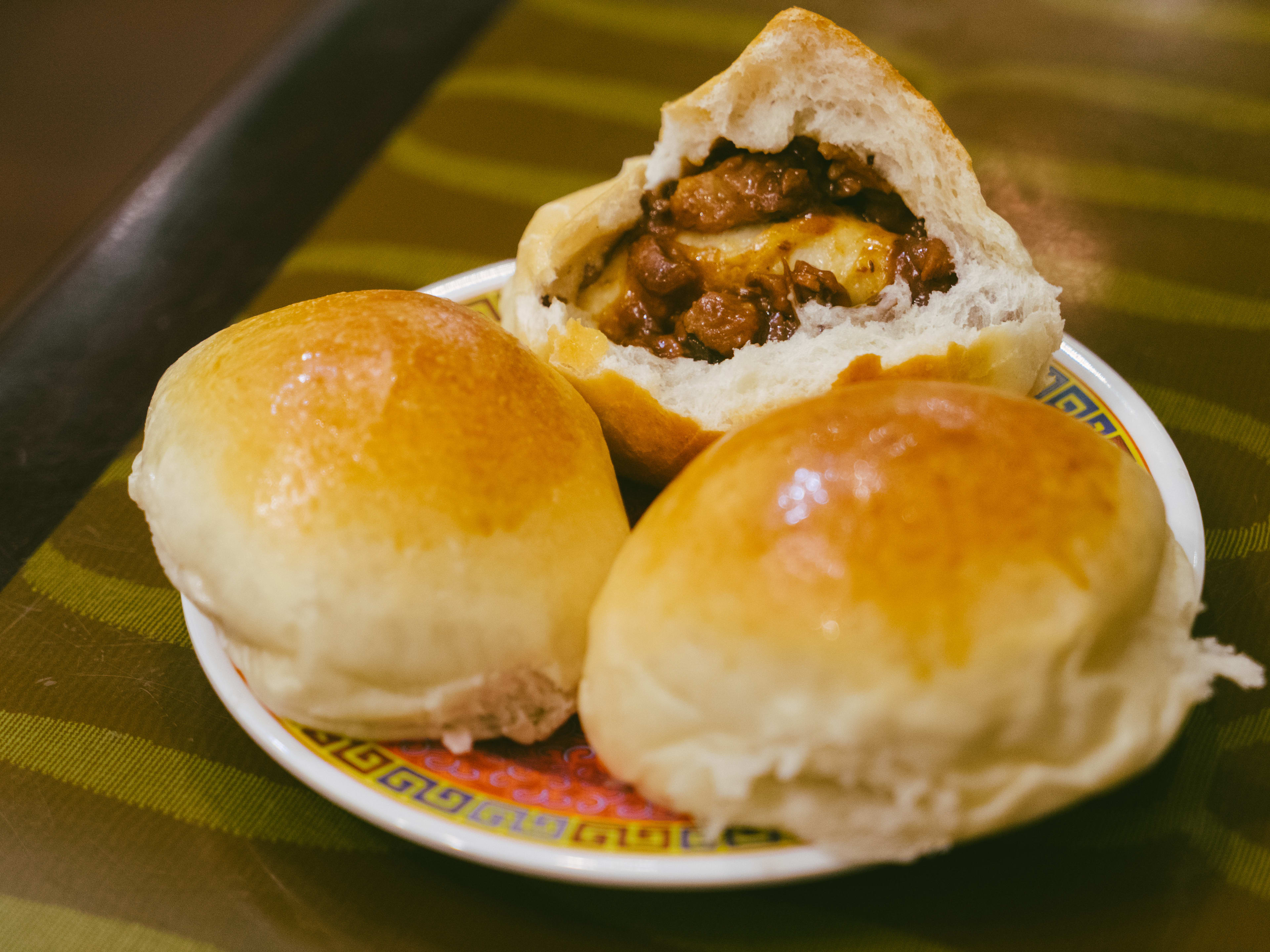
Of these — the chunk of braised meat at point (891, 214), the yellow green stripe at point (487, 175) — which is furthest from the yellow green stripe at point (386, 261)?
the chunk of braised meat at point (891, 214)

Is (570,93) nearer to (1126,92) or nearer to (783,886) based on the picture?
(1126,92)

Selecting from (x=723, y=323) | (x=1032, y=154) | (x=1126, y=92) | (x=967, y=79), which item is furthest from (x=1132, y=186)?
(x=723, y=323)

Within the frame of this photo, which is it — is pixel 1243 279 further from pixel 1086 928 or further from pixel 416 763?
pixel 416 763

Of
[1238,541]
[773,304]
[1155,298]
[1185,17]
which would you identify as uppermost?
[1185,17]

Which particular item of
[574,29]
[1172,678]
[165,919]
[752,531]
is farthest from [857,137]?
[574,29]

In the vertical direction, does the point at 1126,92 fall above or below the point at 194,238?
above

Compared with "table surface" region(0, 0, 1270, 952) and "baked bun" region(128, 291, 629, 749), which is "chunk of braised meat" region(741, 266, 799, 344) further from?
"table surface" region(0, 0, 1270, 952)

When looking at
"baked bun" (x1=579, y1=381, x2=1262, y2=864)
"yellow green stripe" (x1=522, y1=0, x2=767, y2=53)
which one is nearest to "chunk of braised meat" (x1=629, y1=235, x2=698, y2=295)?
"baked bun" (x1=579, y1=381, x2=1262, y2=864)

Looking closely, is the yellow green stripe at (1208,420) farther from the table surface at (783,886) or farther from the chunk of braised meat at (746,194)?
the chunk of braised meat at (746,194)
